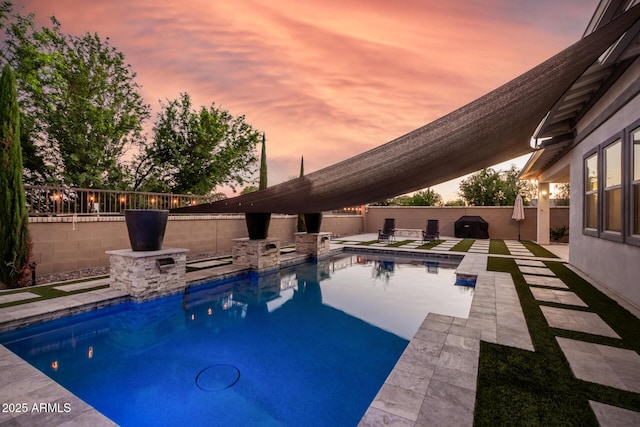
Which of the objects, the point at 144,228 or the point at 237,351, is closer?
the point at 237,351

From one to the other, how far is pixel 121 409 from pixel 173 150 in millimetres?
10533

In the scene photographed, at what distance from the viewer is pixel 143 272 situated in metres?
4.96

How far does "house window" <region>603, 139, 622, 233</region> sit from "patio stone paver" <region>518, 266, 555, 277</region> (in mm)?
1678

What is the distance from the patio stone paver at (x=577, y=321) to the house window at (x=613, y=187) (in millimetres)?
1746

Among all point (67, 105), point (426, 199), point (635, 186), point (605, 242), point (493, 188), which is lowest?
point (605, 242)

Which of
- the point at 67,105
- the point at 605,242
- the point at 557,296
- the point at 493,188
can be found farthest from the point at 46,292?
the point at 493,188

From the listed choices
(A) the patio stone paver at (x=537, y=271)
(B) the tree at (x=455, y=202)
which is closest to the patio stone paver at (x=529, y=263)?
(A) the patio stone paver at (x=537, y=271)

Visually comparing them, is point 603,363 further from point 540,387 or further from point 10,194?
point 10,194

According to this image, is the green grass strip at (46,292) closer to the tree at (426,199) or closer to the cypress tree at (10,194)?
the cypress tree at (10,194)

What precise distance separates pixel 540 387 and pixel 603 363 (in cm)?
A: 95

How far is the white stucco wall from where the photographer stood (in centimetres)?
421

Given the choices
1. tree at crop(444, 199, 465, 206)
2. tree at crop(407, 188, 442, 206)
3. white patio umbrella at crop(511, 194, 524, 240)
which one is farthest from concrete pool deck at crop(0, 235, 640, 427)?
tree at crop(444, 199, 465, 206)

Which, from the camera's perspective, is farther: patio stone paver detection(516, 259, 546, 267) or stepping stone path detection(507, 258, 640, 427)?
patio stone paver detection(516, 259, 546, 267)

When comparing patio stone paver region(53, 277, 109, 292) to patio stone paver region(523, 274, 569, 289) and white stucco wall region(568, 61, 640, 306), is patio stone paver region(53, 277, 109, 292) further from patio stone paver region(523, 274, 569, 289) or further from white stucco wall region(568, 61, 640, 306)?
white stucco wall region(568, 61, 640, 306)
